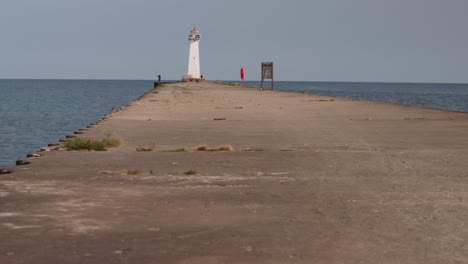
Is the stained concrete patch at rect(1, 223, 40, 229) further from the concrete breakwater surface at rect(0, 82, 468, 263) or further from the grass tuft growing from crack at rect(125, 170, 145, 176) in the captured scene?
the grass tuft growing from crack at rect(125, 170, 145, 176)

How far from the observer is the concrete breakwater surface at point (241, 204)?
5.40 m

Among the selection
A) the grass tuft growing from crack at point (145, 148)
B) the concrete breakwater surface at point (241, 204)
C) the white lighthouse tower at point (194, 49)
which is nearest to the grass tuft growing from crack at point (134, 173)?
the concrete breakwater surface at point (241, 204)

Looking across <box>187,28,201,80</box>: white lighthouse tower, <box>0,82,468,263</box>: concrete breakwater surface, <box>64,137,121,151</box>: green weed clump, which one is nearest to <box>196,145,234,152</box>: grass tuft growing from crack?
<box>0,82,468,263</box>: concrete breakwater surface

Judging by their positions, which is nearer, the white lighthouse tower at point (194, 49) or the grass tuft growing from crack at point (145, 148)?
the grass tuft growing from crack at point (145, 148)

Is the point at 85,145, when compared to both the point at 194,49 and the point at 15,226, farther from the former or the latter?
the point at 194,49

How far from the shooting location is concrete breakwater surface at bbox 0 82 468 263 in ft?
17.7

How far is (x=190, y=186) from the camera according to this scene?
859 centimetres

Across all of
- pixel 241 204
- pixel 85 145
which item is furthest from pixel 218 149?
pixel 241 204

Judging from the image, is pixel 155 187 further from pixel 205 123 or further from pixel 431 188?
pixel 205 123

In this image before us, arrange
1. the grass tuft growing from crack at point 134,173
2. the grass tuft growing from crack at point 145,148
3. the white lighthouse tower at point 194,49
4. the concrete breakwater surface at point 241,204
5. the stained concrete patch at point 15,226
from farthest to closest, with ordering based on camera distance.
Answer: the white lighthouse tower at point 194,49 → the grass tuft growing from crack at point 145,148 → the grass tuft growing from crack at point 134,173 → the stained concrete patch at point 15,226 → the concrete breakwater surface at point 241,204

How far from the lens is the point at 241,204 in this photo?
292 inches

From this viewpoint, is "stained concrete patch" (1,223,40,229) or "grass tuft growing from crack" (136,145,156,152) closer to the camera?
"stained concrete patch" (1,223,40,229)

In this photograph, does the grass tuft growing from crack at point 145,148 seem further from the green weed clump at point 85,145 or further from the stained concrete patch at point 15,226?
the stained concrete patch at point 15,226

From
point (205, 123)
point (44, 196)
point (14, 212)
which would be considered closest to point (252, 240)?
point (14, 212)
